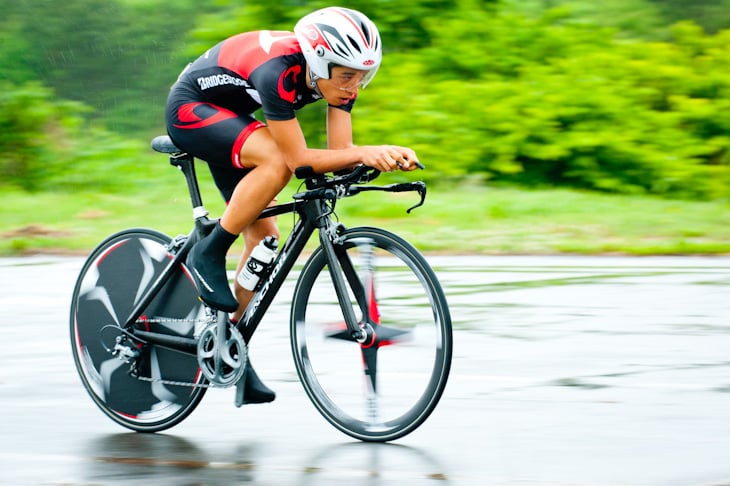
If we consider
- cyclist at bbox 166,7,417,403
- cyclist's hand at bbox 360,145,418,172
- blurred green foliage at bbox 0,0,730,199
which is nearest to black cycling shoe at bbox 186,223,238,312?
cyclist at bbox 166,7,417,403

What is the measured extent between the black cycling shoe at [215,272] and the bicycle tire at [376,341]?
0.97 ft

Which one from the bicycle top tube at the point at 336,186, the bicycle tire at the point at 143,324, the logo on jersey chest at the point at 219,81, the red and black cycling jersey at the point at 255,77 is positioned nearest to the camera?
the bicycle top tube at the point at 336,186

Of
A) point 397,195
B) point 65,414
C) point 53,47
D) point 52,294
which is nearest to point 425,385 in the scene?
point 65,414

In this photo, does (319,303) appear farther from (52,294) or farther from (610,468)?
(52,294)

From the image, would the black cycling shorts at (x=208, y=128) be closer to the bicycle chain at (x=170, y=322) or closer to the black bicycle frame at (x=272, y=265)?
the black bicycle frame at (x=272, y=265)

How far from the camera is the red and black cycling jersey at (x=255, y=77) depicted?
471cm

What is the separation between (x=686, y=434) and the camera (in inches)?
196

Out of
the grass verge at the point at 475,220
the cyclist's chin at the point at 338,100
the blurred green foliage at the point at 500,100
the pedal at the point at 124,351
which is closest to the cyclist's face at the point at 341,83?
the cyclist's chin at the point at 338,100

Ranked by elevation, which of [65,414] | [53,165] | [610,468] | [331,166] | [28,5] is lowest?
[53,165]

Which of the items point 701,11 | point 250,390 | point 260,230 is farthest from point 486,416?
point 701,11

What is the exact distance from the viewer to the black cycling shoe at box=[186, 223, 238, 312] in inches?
200

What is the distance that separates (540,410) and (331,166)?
1.59 meters

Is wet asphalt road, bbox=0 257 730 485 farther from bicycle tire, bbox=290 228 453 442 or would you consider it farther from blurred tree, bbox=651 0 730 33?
blurred tree, bbox=651 0 730 33

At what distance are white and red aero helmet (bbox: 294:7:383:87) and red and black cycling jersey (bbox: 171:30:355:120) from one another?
11cm
